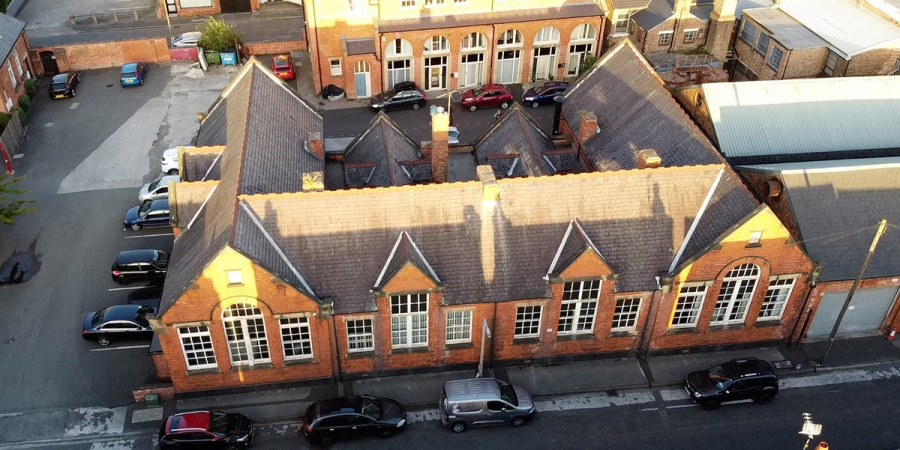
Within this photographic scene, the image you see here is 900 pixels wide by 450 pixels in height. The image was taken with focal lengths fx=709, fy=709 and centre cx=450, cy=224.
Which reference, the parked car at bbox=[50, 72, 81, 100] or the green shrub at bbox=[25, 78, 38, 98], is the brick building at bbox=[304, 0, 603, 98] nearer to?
the parked car at bbox=[50, 72, 81, 100]

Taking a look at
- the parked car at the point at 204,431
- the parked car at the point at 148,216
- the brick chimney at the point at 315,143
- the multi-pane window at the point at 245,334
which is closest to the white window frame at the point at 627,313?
the multi-pane window at the point at 245,334

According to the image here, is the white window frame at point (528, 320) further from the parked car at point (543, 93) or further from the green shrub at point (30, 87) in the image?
the green shrub at point (30, 87)

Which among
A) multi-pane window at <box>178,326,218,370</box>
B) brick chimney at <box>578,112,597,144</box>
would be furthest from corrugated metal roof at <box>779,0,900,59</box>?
multi-pane window at <box>178,326,218,370</box>

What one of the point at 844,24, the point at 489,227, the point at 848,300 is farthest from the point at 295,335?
Result: the point at 844,24

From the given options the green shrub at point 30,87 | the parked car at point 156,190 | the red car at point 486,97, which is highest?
the red car at point 486,97

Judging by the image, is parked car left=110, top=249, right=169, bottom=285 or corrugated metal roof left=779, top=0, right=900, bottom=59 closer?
parked car left=110, top=249, right=169, bottom=285

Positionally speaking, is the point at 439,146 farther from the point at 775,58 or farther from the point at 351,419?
the point at 775,58
